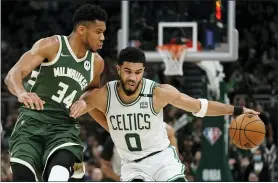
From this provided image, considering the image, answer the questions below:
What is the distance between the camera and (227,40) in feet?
40.4

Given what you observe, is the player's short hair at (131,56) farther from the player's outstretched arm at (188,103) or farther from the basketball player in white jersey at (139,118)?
the player's outstretched arm at (188,103)

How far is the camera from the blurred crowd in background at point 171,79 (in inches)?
521

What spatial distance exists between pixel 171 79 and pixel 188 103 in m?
8.77

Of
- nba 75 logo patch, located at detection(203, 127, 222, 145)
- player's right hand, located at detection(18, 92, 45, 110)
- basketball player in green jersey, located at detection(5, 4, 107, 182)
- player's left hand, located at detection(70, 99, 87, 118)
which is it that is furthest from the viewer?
nba 75 logo patch, located at detection(203, 127, 222, 145)

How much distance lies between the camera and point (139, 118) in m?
6.41

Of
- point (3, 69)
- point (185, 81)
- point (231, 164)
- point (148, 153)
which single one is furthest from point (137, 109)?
point (3, 69)

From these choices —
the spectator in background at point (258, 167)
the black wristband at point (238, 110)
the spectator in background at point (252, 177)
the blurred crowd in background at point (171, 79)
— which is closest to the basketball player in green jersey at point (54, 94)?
the black wristband at point (238, 110)

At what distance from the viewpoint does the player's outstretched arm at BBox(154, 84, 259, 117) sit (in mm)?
6449

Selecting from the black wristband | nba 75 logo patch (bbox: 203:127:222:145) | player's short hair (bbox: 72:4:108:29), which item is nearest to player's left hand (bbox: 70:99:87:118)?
player's short hair (bbox: 72:4:108:29)

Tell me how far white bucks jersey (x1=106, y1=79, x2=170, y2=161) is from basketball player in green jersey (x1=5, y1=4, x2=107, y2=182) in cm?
33

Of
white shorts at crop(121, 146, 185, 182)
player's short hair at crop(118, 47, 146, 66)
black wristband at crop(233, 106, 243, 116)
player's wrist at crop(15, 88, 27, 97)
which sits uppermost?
player's short hair at crop(118, 47, 146, 66)

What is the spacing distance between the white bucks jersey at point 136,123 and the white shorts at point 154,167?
6 centimetres

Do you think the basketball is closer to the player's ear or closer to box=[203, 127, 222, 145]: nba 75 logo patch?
the player's ear

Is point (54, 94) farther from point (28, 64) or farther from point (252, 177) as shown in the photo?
point (252, 177)
